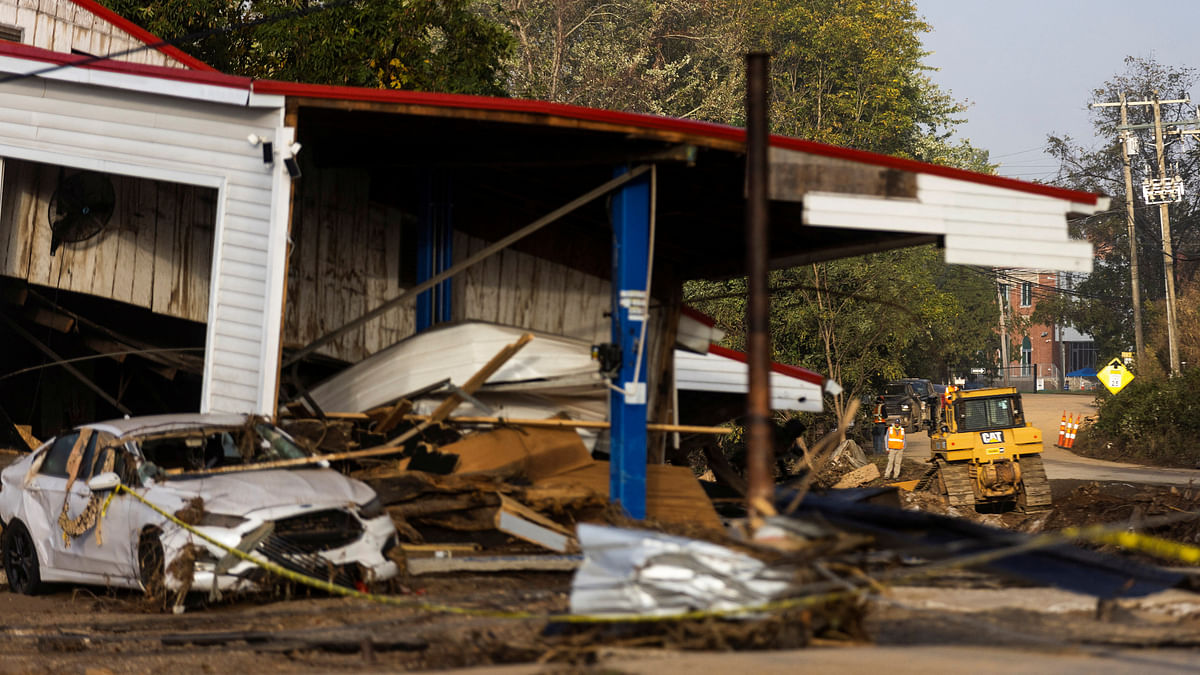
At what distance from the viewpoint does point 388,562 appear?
1007 centimetres

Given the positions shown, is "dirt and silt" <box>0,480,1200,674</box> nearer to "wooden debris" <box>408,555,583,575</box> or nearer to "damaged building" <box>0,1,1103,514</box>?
"wooden debris" <box>408,555,583,575</box>

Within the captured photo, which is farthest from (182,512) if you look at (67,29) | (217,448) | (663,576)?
(67,29)

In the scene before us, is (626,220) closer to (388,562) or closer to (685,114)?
(388,562)

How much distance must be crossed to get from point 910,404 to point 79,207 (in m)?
41.1

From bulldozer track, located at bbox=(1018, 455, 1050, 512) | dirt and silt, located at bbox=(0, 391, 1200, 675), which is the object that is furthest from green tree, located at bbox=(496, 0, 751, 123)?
dirt and silt, located at bbox=(0, 391, 1200, 675)

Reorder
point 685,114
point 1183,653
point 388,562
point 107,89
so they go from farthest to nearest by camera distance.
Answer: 1. point 685,114
2. point 107,89
3. point 388,562
4. point 1183,653

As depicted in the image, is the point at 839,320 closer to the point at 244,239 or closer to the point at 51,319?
the point at 51,319

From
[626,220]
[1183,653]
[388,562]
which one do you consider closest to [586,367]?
[626,220]

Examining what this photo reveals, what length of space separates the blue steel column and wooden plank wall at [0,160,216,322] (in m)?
6.59

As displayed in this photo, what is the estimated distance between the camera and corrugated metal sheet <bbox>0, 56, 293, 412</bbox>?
A: 488 inches

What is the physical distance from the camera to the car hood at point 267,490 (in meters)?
9.80

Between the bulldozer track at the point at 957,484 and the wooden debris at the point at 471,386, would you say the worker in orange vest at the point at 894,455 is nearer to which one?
the bulldozer track at the point at 957,484

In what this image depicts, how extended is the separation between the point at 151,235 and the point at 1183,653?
1344 cm

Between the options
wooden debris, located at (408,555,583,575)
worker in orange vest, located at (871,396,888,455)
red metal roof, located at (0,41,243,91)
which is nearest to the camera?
wooden debris, located at (408,555,583,575)
